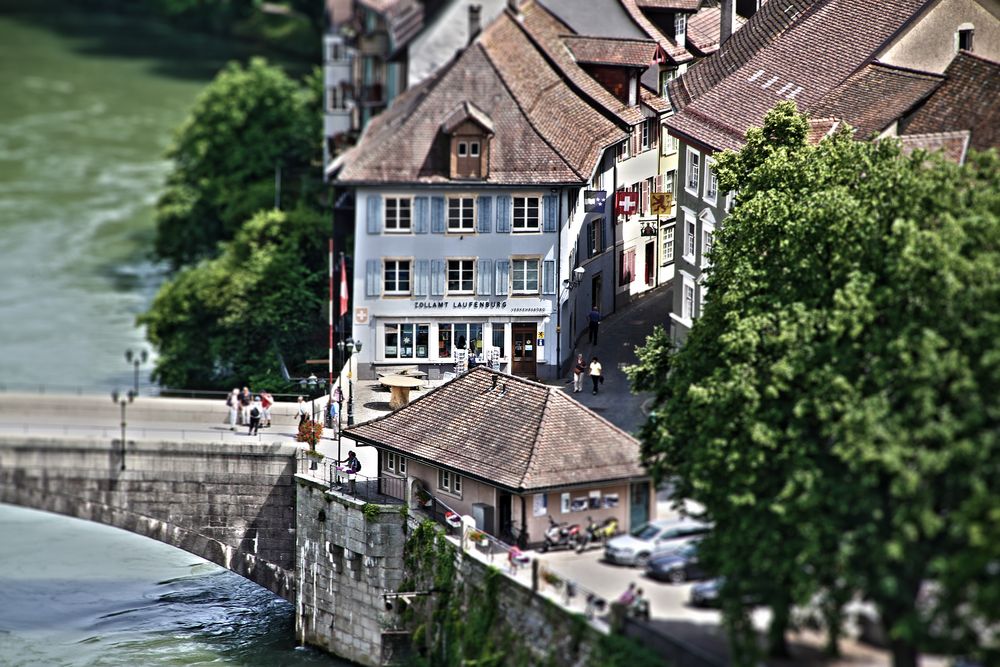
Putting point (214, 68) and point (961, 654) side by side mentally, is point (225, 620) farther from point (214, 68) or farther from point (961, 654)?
point (214, 68)

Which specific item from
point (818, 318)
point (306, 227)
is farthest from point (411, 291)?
point (818, 318)

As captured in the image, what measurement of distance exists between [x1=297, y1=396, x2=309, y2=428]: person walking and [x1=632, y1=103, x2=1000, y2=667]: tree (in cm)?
1673

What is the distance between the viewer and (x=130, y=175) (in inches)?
6481

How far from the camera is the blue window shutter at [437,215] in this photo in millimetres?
98625

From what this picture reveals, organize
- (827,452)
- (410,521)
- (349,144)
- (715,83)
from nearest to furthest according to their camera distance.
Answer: (827,452) → (410,521) → (715,83) → (349,144)

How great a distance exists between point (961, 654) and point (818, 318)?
12446 mm

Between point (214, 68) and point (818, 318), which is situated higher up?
point (214, 68)

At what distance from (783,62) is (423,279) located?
17.4 m

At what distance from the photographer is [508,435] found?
81.7 m

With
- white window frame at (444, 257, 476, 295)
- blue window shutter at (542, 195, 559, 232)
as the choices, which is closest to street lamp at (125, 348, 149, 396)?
white window frame at (444, 257, 476, 295)

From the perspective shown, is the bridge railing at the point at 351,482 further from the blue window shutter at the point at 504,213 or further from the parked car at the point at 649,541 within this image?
the blue window shutter at the point at 504,213

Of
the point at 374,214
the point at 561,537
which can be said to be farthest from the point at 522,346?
the point at 561,537

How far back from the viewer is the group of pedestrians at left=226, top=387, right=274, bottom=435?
89250mm

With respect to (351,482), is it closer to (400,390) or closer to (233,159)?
(400,390)
